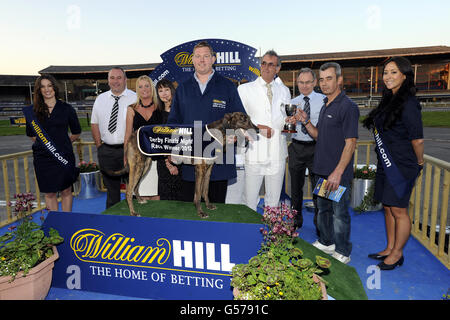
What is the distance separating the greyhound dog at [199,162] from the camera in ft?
9.87

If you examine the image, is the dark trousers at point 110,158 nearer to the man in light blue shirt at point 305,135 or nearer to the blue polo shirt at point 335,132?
the man in light blue shirt at point 305,135

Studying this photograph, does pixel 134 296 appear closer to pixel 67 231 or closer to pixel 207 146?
pixel 67 231

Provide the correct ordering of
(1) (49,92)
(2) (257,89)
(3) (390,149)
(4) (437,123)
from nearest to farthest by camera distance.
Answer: (3) (390,149) < (1) (49,92) < (2) (257,89) < (4) (437,123)

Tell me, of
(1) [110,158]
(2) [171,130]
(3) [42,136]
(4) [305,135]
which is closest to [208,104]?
(2) [171,130]

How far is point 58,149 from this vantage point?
155 inches

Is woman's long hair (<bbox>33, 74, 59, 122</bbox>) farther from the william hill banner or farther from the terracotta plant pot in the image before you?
the terracotta plant pot

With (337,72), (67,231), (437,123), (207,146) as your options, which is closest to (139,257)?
(67,231)

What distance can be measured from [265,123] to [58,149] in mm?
2811

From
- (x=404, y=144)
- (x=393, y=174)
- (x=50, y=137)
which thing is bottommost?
(x=393, y=174)

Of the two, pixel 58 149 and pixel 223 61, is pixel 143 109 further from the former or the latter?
pixel 223 61

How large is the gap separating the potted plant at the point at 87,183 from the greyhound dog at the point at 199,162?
3571 millimetres

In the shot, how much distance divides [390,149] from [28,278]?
384cm

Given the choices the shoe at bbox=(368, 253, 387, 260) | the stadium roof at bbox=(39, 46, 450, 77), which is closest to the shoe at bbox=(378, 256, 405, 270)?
the shoe at bbox=(368, 253, 387, 260)

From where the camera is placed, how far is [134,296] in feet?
10.1
